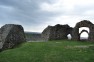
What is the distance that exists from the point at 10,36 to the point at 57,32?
Result: 2126 cm

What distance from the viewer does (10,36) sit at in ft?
98.1

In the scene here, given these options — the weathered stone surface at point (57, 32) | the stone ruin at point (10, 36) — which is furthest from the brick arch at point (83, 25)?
the stone ruin at point (10, 36)

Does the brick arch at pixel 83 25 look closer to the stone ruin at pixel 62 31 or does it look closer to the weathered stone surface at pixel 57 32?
the stone ruin at pixel 62 31

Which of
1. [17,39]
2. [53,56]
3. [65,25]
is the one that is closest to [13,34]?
[17,39]

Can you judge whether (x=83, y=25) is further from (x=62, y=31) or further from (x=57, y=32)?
(x=57, y=32)

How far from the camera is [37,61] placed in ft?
62.8

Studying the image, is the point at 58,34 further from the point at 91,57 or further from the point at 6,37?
the point at 91,57

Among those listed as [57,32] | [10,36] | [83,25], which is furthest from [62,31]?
[10,36]

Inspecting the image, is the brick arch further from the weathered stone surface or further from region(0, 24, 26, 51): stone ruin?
region(0, 24, 26, 51): stone ruin

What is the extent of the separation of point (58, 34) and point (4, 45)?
74.5ft

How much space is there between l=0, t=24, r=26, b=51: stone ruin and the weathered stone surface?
17.2 meters

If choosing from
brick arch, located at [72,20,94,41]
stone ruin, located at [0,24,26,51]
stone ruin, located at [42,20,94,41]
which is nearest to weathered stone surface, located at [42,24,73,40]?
stone ruin, located at [42,20,94,41]

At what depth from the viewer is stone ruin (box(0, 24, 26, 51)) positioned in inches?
1134

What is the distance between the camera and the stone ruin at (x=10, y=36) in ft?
94.5
